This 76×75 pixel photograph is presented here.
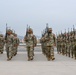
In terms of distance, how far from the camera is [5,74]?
12016 millimetres

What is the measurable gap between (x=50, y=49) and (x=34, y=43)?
1029 millimetres

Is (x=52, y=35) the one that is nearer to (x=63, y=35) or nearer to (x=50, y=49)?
(x=50, y=49)

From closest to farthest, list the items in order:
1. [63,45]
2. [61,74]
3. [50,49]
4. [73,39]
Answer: [61,74]
[50,49]
[73,39]
[63,45]

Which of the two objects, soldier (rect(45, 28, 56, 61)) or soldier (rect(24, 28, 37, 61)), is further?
soldier (rect(24, 28, 37, 61))

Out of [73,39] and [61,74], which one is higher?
[73,39]

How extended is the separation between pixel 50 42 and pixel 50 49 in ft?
1.38

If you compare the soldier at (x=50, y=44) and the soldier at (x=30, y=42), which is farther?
the soldier at (x=30, y=42)

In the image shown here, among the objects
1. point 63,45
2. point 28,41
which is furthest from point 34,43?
point 63,45

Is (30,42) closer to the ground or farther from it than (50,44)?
farther from it

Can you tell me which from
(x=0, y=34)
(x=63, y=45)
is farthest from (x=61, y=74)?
(x=0, y=34)

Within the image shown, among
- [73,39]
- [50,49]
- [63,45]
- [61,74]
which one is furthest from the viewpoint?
[63,45]

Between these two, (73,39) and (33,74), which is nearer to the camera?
(33,74)

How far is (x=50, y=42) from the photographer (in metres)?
20.2

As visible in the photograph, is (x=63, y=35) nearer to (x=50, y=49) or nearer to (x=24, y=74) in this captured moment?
(x=50, y=49)
